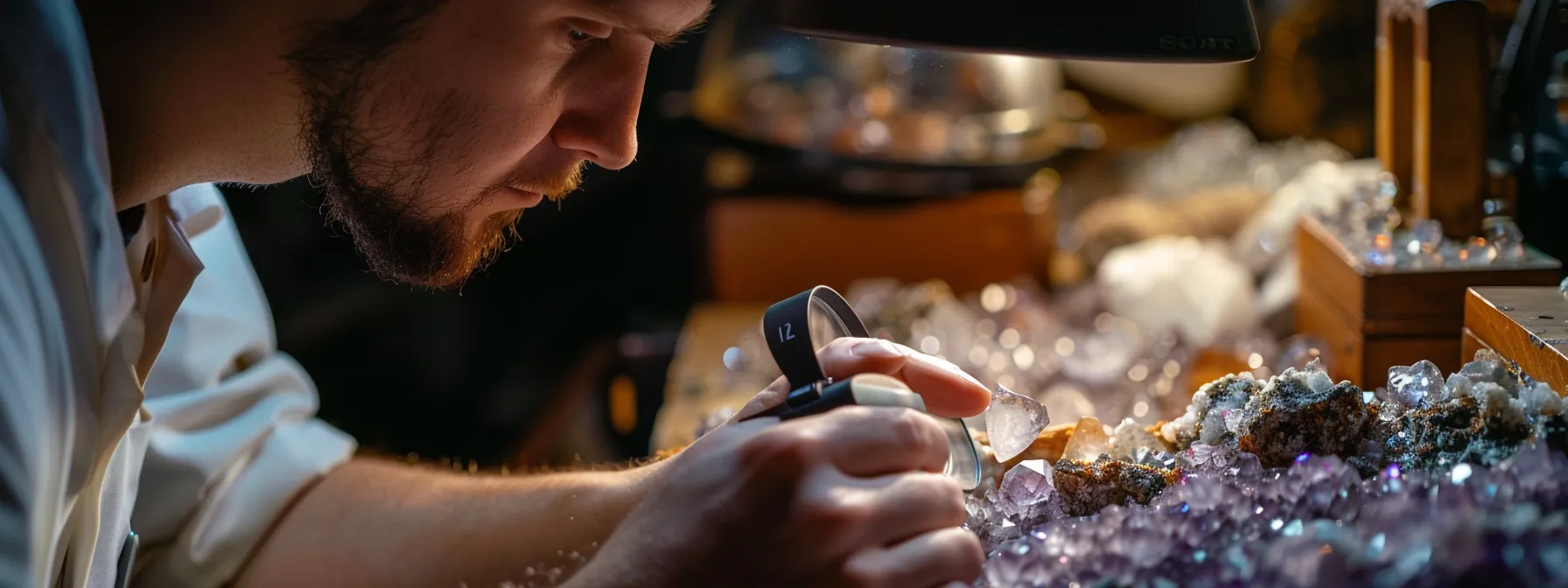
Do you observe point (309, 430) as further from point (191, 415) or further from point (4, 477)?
point (4, 477)

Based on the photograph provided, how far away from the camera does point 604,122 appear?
3.12 ft

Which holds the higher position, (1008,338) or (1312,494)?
(1312,494)

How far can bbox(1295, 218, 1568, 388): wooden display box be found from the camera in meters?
1.15

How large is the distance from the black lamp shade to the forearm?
385 millimetres

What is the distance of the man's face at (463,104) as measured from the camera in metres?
0.86

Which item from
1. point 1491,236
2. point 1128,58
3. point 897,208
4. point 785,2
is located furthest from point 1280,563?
point 897,208

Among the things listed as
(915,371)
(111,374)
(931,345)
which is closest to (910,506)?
(915,371)

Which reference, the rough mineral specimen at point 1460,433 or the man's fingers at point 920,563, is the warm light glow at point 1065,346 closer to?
the rough mineral specimen at point 1460,433

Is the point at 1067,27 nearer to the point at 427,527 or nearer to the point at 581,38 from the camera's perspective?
the point at 581,38

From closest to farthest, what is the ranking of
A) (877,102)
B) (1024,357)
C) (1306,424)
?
(1306,424)
(1024,357)
(877,102)

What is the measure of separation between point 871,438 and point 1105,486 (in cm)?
21

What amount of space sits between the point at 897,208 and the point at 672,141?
0.66 metres

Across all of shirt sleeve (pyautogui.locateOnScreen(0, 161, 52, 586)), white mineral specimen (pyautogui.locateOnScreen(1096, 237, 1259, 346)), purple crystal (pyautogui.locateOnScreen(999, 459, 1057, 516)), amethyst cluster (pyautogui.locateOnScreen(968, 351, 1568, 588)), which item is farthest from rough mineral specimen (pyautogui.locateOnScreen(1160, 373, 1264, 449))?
white mineral specimen (pyautogui.locateOnScreen(1096, 237, 1259, 346))

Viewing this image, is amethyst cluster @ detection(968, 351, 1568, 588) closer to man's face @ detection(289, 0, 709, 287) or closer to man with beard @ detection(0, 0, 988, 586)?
man with beard @ detection(0, 0, 988, 586)
